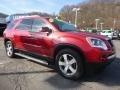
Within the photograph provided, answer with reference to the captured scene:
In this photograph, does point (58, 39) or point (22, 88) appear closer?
point (22, 88)

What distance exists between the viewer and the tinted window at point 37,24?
7922 millimetres

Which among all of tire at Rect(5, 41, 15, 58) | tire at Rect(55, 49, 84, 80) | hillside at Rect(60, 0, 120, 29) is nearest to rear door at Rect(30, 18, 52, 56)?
tire at Rect(55, 49, 84, 80)

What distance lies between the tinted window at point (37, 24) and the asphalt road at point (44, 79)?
1.19 m

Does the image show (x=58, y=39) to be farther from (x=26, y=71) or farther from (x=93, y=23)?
(x=93, y=23)

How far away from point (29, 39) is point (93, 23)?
11929cm

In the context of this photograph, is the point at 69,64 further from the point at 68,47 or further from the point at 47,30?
the point at 47,30

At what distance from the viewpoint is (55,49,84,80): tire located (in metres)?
6.73

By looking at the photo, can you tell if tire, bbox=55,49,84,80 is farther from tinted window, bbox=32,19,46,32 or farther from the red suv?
tinted window, bbox=32,19,46,32

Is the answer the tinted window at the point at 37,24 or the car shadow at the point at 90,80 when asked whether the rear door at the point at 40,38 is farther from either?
the car shadow at the point at 90,80

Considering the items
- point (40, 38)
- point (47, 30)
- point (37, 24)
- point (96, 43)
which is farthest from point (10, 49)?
point (96, 43)

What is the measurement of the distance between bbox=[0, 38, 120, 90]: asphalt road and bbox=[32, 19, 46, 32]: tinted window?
1190mm

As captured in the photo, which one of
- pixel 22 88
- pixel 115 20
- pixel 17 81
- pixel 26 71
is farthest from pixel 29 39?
A: pixel 115 20

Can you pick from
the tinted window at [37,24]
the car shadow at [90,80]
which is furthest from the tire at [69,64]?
the tinted window at [37,24]

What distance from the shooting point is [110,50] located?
693cm
